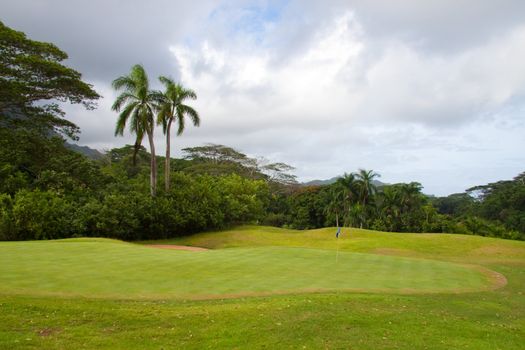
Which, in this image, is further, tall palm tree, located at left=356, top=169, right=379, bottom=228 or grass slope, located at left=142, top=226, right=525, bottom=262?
tall palm tree, located at left=356, top=169, right=379, bottom=228

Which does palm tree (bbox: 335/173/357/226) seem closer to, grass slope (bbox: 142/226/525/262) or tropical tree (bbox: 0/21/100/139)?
grass slope (bbox: 142/226/525/262)

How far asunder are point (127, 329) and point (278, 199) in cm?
7365

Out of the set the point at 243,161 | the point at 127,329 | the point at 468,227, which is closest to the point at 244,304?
the point at 127,329

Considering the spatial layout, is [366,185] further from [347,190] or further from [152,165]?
[152,165]

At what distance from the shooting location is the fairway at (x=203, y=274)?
43.1 ft

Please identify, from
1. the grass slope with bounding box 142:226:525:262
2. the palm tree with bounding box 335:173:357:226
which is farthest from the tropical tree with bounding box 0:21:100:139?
the palm tree with bounding box 335:173:357:226

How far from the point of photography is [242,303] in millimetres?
11977

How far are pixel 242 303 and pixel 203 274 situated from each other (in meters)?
4.43

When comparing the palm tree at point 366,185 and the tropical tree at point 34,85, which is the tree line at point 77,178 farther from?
the palm tree at point 366,185

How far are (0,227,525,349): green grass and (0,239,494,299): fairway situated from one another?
0.18 ft

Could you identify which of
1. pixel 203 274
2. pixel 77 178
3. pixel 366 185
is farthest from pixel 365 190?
pixel 203 274

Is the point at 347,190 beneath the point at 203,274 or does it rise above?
above

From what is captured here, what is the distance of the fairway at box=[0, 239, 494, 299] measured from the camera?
43.1ft

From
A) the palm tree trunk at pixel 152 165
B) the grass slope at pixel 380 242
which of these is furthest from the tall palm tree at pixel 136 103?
the grass slope at pixel 380 242
